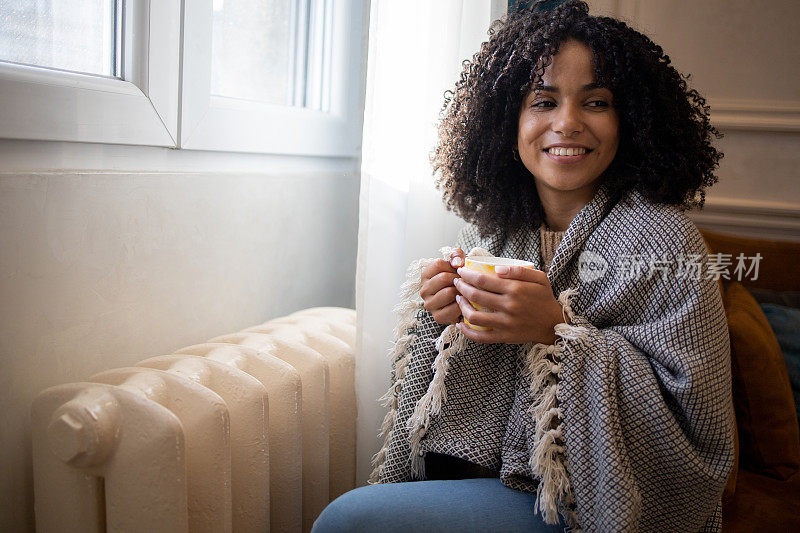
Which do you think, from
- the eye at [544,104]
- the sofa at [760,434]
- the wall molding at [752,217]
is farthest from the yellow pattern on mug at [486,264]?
the wall molding at [752,217]

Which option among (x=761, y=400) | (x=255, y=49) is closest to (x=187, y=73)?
(x=255, y=49)

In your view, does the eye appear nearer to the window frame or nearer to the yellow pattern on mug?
the yellow pattern on mug

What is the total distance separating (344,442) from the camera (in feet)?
4.21

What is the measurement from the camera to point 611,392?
33.4 inches

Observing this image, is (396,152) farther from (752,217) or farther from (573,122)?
(752,217)

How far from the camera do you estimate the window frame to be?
0.89m

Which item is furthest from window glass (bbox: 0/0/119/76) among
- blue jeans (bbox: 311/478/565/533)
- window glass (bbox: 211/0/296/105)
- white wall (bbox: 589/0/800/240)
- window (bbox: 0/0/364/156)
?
white wall (bbox: 589/0/800/240)

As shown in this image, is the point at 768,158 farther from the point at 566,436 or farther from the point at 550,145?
the point at 566,436

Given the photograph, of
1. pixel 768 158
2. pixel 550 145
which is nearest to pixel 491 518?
pixel 550 145

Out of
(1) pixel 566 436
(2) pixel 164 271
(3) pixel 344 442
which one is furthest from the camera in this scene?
(3) pixel 344 442

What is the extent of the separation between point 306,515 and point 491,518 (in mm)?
475

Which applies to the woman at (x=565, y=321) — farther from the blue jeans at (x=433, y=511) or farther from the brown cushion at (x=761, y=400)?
the brown cushion at (x=761, y=400)

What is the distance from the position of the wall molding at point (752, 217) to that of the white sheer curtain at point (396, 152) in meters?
0.78

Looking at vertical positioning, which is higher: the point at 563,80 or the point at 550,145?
the point at 563,80
